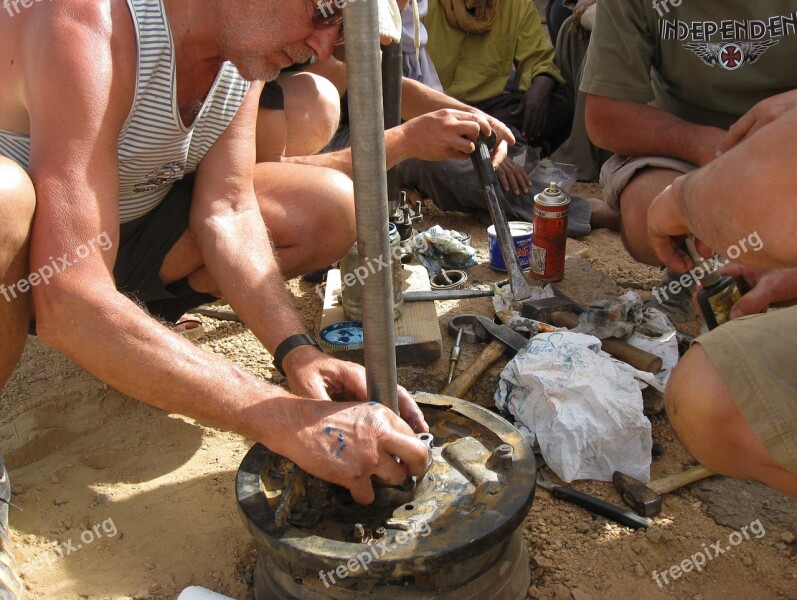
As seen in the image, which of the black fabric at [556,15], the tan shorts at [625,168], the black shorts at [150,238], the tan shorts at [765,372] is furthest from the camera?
the black fabric at [556,15]

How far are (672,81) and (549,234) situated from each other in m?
0.83

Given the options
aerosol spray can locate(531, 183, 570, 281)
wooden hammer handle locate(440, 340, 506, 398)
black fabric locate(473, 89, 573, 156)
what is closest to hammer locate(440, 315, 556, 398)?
wooden hammer handle locate(440, 340, 506, 398)

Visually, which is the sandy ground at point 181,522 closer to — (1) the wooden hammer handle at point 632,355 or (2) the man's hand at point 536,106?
(1) the wooden hammer handle at point 632,355

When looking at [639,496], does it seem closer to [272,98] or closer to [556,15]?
[272,98]

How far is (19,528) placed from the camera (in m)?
2.17

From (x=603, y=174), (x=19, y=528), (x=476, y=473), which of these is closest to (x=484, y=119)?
(x=603, y=174)

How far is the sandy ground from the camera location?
198cm

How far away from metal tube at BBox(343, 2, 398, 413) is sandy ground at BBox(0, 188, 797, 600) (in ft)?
2.47

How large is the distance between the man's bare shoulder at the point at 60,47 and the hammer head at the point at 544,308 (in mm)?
1738

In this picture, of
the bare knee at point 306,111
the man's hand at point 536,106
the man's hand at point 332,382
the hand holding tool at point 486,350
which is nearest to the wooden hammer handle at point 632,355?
the hand holding tool at point 486,350

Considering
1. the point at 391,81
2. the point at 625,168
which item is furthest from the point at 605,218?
the point at 391,81

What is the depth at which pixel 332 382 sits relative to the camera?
1931mm

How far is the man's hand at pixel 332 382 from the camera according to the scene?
6.18ft

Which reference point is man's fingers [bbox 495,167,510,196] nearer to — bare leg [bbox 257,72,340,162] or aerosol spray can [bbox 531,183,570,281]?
aerosol spray can [bbox 531,183,570,281]
